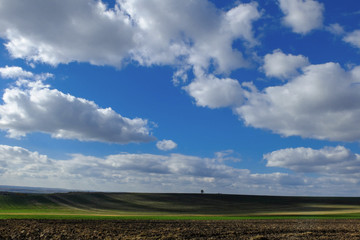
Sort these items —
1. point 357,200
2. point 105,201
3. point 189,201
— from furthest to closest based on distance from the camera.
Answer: point 357,200 < point 189,201 < point 105,201

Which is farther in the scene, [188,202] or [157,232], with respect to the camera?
[188,202]

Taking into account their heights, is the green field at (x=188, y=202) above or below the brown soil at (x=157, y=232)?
below

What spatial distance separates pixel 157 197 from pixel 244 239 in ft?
323

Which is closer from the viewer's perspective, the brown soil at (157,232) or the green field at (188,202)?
the brown soil at (157,232)

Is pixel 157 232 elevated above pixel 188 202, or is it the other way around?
pixel 157 232

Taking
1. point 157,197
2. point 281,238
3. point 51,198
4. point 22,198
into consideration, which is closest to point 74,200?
point 51,198

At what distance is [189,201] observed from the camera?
11138cm

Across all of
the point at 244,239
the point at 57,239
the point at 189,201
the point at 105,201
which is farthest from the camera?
the point at 189,201

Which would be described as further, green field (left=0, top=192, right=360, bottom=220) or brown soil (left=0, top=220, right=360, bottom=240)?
green field (left=0, top=192, right=360, bottom=220)

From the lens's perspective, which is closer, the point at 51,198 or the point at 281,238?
the point at 281,238

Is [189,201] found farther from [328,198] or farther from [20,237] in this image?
[20,237]

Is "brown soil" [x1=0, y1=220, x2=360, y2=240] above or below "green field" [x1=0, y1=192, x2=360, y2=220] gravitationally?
above

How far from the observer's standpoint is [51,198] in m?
102

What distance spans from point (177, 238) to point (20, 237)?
12.0m
